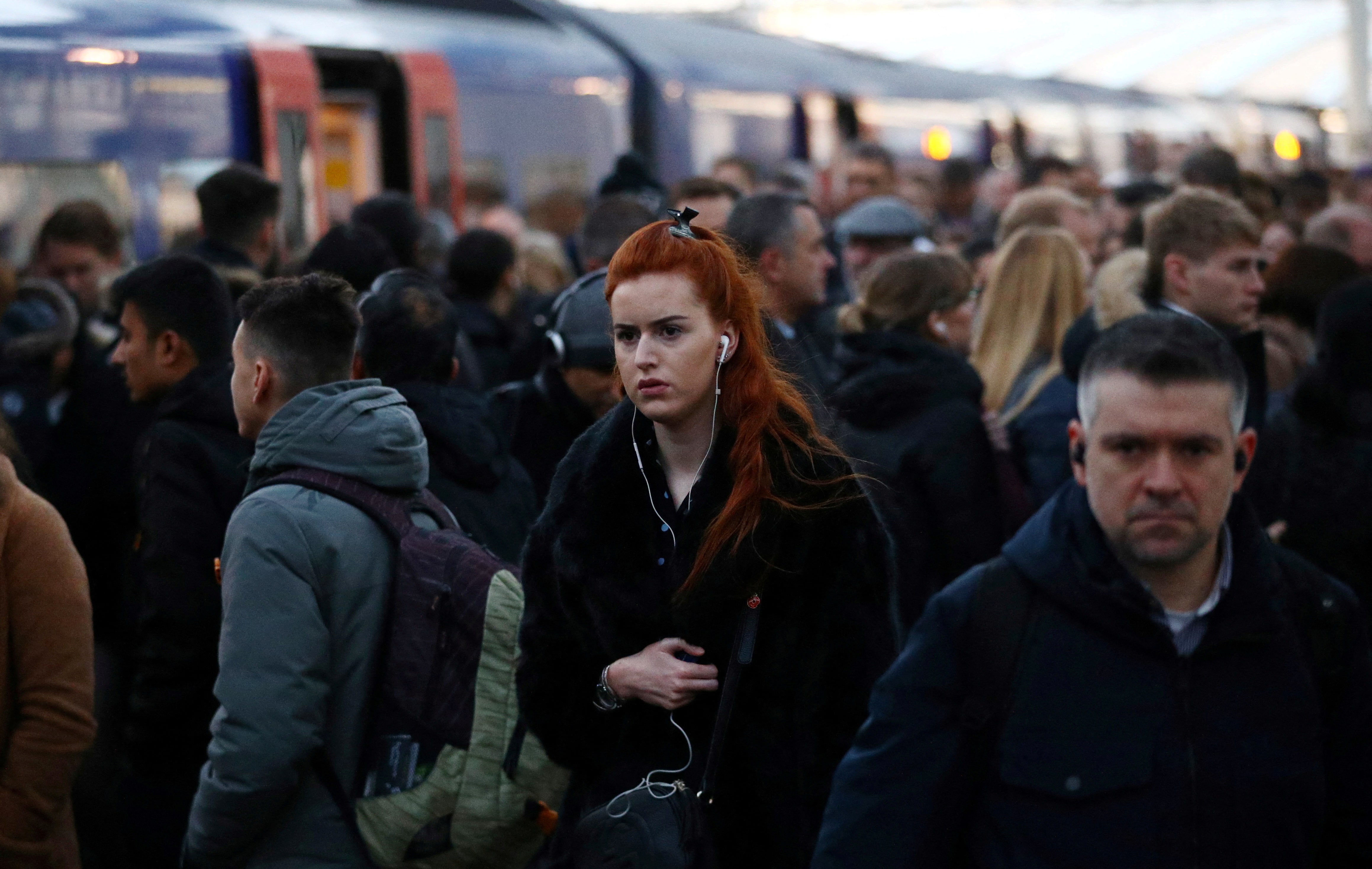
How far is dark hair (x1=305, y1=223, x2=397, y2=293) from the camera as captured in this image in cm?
555

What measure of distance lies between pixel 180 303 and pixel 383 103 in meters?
8.50

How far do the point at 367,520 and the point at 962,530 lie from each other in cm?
206

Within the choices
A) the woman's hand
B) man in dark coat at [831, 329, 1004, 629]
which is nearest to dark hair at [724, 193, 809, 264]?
man in dark coat at [831, 329, 1004, 629]

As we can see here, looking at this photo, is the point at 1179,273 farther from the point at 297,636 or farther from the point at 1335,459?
the point at 297,636

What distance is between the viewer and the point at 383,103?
12.4 m

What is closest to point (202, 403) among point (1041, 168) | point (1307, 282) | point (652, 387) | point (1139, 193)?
point (652, 387)

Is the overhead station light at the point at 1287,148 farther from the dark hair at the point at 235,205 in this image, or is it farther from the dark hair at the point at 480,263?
the dark hair at the point at 235,205

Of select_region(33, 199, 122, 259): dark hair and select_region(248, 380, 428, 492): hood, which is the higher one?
select_region(248, 380, 428, 492): hood

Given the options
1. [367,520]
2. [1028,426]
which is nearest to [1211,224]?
[1028,426]

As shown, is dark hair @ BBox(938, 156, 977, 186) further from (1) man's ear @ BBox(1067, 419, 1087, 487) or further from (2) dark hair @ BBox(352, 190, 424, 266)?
(1) man's ear @ BBox(1067, 419, 1087, 487)

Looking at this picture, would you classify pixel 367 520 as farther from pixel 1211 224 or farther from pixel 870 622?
pixel 1211 224

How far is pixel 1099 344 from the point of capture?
2.50m

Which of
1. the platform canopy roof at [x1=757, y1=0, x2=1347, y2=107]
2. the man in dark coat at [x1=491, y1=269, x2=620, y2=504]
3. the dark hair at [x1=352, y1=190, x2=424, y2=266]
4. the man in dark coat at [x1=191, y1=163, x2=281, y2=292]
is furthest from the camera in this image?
the platform canopy roof at [x1=757, y1=0, x2=1347, y2=107]

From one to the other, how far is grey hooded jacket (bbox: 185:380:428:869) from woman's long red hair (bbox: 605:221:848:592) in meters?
0.62
